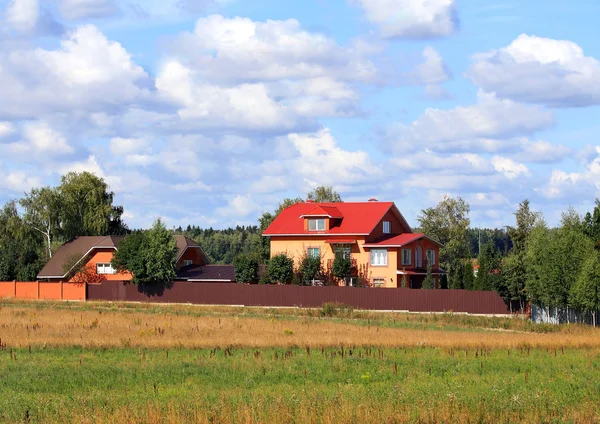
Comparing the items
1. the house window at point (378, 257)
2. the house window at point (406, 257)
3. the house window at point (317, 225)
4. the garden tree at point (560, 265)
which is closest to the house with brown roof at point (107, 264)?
the house window at point (317, 225)

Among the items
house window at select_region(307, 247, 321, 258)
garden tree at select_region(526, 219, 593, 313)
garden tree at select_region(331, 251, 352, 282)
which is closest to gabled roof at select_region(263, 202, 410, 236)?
house window at select_region(307, 247, 321, 258)

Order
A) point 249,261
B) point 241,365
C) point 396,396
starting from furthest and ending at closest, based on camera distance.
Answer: point 249,261 → point 241,365 → point 396,396

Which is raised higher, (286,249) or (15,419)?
(286,249)

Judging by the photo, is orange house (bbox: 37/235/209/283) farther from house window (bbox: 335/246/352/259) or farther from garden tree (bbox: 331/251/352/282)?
garden tree (bbox: 331/251/352/282)

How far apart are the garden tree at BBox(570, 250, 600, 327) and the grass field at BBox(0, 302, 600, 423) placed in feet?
42.9

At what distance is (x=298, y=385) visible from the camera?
66.2ft

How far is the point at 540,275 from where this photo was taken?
166ft

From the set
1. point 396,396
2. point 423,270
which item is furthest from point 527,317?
point 396,396

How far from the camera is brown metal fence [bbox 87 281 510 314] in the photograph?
58.6 m

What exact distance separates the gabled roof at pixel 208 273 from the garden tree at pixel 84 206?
70.3 feet

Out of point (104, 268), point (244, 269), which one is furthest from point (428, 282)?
point (104, 268)

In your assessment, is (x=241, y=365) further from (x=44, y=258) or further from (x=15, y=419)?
(x=44, y=258)

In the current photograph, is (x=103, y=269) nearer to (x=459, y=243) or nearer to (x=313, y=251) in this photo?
(x=313, y=251)

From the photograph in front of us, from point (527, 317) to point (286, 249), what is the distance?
26855 mm
